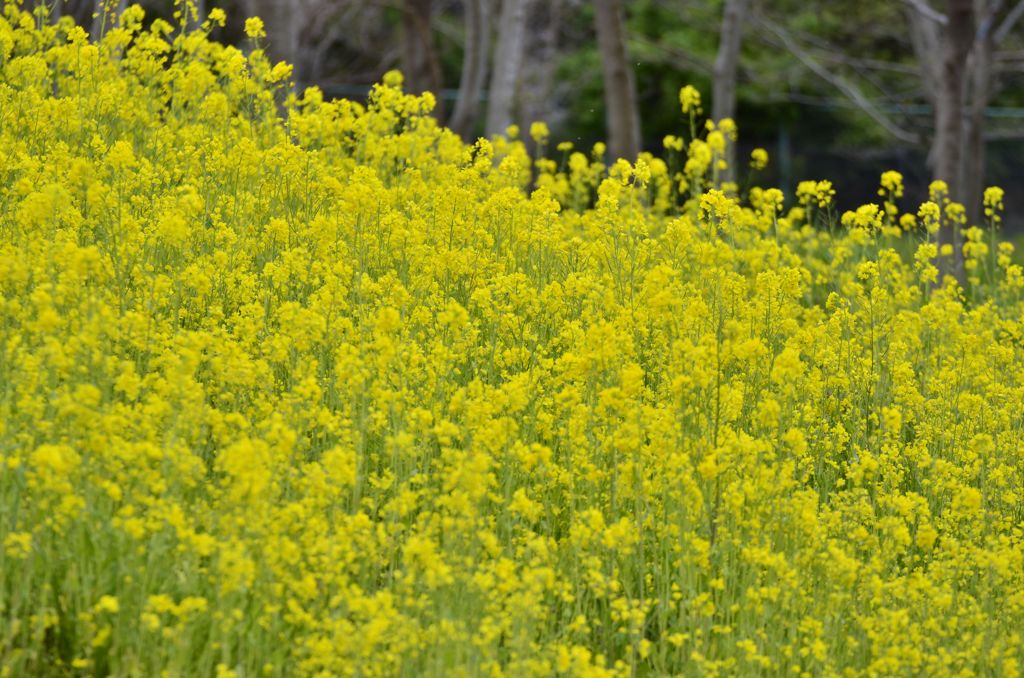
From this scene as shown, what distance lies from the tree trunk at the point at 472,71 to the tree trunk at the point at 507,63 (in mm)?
662

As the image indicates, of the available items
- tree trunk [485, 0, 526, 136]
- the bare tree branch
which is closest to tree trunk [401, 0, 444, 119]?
tree trunk [485, 0, 526, 136]

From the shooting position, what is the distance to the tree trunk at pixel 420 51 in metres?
12.9

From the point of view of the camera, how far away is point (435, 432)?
4.70m

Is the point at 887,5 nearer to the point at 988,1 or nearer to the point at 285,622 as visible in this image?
the point at 988,1

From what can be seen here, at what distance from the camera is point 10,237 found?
5488 mm

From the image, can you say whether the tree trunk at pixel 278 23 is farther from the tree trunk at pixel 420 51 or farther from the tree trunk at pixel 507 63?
the tree trunk at pixel 420 51

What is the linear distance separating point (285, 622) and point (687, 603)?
1.23 metres

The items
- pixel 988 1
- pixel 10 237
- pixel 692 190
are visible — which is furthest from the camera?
pixel 988 1

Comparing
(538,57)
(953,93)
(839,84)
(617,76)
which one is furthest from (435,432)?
(538,57)

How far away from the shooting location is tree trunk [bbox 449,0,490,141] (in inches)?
501

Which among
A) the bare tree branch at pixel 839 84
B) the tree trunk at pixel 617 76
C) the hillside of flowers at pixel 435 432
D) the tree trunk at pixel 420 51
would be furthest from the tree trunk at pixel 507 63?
the hillside of flowers at pixel 435 432

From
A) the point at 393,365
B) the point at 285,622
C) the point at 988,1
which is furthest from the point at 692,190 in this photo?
the point at 988,1

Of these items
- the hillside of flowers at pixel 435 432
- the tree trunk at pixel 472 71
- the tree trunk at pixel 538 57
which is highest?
the tree trunk at pixel 538 57

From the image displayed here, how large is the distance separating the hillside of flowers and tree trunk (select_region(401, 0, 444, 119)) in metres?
5.92
